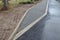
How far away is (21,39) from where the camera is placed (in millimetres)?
5230

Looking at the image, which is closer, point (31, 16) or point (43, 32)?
point (43, 32)

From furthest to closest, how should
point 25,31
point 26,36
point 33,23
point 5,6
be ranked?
point 5,6 < point 33,23 < point 25,31 < point 26,36

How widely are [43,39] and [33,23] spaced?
1675 millimetres

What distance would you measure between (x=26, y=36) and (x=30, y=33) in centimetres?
38

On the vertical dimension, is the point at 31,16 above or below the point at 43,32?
below

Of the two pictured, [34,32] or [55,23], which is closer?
[34,32]

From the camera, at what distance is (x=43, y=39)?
543 cm

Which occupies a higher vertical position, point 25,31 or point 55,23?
point 25,31

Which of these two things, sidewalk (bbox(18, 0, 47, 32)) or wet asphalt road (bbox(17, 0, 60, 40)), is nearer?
wet asphalt road (bbox(17, 0, 60, 40))

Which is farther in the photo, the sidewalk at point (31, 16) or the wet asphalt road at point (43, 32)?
the sidewalk at point (31, 16)

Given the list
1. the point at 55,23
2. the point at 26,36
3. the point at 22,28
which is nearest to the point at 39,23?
the point at 55,23

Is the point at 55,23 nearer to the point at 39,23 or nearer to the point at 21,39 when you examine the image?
the point at 39,23

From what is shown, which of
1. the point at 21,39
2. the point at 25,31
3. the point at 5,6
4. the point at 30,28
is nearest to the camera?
the point at 21,39

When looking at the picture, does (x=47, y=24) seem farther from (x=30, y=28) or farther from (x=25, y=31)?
(x=25, y=31)
